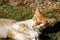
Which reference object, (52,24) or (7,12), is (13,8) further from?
(52,24)

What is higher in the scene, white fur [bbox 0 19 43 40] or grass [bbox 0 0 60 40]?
grass [bbox 0 0 60 40]

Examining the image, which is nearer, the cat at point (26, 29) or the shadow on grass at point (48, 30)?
the cat at point (26, 29)

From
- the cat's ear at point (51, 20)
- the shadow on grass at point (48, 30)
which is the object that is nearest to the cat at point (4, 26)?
the shadow on grass at point (48, 30)

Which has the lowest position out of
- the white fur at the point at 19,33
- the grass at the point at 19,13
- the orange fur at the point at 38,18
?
the white fur at the point at 19,33

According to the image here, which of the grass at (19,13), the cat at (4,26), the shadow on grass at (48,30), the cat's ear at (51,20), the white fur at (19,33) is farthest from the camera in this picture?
the grass at (19,13)

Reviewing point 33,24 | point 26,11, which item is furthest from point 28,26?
point 26,11

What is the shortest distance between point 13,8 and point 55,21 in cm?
128

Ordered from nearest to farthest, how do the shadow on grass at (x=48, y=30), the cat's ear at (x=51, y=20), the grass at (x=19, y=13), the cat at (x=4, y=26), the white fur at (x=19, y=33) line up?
the white fur at (x=19, y=33) → the cat at (x=4, y=26) → the shadow on grass at (x=48, y=30) → the cat's ear at (x=51, y=20) → the grass at (x=19, y=13)

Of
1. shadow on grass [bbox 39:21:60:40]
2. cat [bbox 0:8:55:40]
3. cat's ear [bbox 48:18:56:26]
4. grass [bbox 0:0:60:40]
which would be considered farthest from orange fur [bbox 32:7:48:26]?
grass [bbox 0:0:60:40]

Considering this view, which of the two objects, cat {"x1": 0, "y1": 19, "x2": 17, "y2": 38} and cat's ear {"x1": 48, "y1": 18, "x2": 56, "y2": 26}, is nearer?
cat {"x1": 0, "y1": 19, "x2": 17, "y2": 38}

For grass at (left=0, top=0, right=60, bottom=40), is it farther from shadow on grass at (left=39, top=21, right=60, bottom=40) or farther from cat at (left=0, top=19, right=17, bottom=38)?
cat at (left=0, top=19, right=17, bottom=38)

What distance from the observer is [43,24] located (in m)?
6.71

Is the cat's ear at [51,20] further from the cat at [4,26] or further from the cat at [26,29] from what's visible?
the cat at [4,26]

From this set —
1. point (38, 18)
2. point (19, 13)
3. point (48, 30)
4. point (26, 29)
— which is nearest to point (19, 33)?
point (26, 29)
